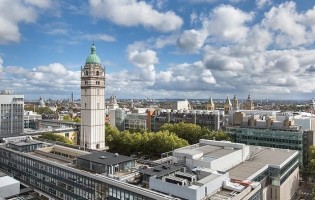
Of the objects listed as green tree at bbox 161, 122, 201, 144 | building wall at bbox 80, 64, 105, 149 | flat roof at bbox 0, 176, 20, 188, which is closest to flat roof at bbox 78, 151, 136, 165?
flat roof at bbox 0, 176, 20, 188

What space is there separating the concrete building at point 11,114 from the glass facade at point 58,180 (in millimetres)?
54377

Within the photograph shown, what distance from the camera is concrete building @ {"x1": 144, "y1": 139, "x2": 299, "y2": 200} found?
46562mm

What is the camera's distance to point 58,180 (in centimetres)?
6375

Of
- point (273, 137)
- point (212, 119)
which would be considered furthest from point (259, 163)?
point (212, 119)

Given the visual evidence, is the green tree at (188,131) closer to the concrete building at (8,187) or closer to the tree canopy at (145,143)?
the tree canopy at (145,143)

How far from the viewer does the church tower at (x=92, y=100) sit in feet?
358

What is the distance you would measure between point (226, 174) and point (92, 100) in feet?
227

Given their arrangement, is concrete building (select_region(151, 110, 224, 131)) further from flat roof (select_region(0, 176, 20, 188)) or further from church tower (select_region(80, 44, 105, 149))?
flat roof (select_region(0, 176, 20, 188))

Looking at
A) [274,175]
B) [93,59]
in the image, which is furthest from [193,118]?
[274,175]

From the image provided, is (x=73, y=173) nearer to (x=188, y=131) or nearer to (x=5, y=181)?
(x=5, y=181)

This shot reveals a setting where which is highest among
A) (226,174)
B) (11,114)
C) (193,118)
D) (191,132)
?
(11,114)

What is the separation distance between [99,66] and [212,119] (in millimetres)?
62400

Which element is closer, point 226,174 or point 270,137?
point 226,174

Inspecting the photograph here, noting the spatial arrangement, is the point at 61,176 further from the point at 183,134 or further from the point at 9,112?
the point at 9,112
